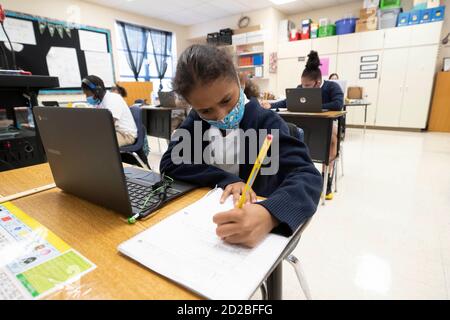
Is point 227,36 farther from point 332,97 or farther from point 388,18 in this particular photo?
point 332,97

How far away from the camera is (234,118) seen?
33.2 inches

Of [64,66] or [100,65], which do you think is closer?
[64,66]

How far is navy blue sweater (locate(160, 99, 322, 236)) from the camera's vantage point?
0.53 metres

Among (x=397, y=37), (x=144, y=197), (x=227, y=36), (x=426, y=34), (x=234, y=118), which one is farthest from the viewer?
(x=227, y=36)

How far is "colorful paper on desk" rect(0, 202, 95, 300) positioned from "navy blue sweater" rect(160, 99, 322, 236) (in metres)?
0.36

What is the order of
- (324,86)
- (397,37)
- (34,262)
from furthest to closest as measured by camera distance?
1. (397,37)
2. (324,86)
3. (34,262)

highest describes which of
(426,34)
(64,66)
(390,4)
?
(390,4)

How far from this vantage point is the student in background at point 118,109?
7.22 feet

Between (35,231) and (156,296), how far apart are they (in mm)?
339

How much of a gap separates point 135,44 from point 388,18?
17.2 ft

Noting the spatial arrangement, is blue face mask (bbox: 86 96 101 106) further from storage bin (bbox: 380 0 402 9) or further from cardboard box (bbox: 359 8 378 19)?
storage bin (bbox: 380 0 402 9)

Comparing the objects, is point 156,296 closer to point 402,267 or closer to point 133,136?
point 402,267

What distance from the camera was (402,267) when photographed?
1.35 m

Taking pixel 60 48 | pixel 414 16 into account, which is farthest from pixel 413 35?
pixel 60 48
